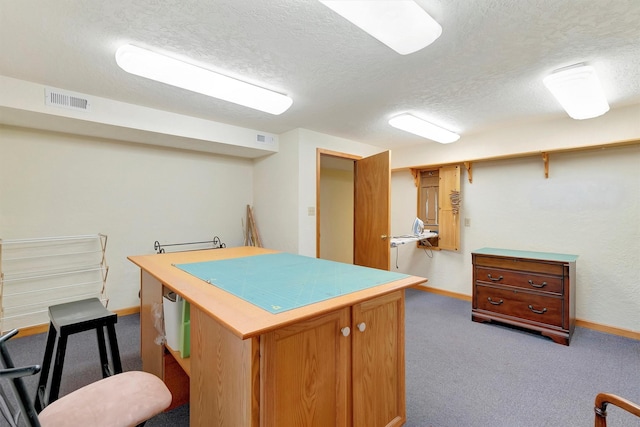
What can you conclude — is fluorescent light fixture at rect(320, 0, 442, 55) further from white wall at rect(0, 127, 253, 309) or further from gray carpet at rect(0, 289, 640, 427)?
white wall at rect(0, 127, 253, 309)

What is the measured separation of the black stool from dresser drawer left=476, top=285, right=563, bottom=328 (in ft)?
10.9

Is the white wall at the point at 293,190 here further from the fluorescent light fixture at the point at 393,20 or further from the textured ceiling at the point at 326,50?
the fluorescent light fixture at the point at 393,20

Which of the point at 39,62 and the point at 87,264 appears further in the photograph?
the point at 87,264

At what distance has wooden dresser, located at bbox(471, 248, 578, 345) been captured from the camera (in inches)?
104

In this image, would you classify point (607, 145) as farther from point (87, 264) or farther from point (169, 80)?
point (87, 264)

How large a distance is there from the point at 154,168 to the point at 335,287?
3.13 metres

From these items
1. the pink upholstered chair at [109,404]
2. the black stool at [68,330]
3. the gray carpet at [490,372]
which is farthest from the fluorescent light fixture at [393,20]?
the gray carpet at [490,372]

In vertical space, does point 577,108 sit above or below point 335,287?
above

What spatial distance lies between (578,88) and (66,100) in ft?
13.6

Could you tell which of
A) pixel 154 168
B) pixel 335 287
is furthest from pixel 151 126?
pixel 335 287

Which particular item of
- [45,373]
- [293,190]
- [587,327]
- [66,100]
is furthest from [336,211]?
[45,373]

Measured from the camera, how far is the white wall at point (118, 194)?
275 cm

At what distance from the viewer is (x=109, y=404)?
1058 millimetres

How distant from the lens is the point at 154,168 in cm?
348
